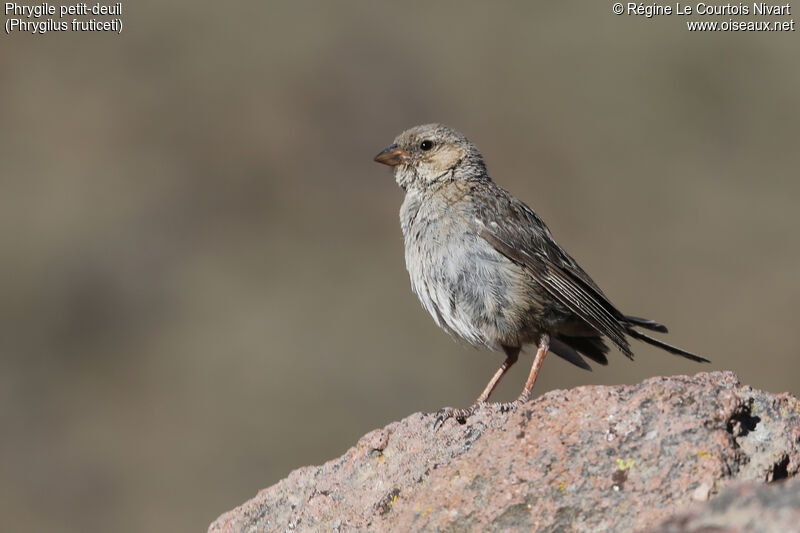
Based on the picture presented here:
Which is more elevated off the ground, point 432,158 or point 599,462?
point 432,158

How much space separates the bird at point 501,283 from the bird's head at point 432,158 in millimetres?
158

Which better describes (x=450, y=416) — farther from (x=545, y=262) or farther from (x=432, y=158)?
(x=432, y=158)

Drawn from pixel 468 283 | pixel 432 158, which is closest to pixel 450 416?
pixel 468 283

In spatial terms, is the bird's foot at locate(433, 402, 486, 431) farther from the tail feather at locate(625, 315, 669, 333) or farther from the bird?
the tail feather at locate(625, 315, 669, 333)

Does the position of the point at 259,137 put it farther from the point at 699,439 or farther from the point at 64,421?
the point at 699,439

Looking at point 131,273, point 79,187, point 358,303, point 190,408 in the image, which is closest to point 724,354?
point 358,303

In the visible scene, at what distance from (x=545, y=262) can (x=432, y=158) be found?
119 centimetres

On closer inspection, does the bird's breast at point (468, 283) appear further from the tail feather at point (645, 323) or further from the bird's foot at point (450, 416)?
the bird's foot at point (450, 416)

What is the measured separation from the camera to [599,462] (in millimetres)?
3654

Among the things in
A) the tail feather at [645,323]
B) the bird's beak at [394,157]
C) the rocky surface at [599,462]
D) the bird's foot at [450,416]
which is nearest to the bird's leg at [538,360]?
the tail feather at [645,323]

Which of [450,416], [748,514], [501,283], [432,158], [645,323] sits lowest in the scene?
[748,514]

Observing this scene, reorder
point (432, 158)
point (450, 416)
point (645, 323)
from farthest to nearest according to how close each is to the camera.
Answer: point (432, 158) → point (645, 323) → point (450, 416)

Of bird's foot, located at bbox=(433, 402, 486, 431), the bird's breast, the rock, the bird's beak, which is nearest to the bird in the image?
the bird's breast

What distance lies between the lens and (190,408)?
15.5 meters
